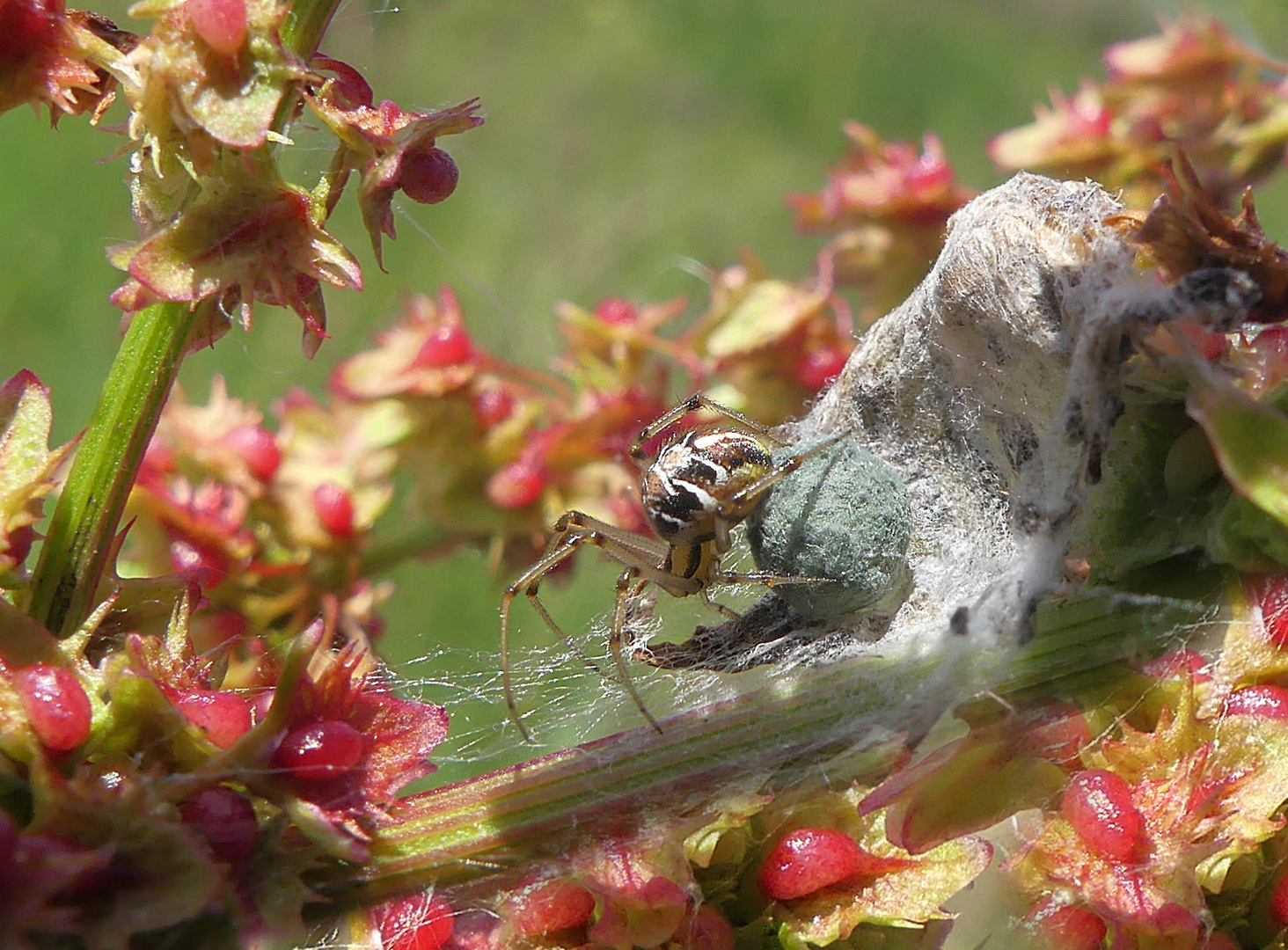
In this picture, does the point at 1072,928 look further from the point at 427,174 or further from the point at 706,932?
the point at 427,174

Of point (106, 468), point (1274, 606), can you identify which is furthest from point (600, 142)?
point (1274, 606)

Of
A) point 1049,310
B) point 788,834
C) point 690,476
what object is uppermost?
point 1049,310

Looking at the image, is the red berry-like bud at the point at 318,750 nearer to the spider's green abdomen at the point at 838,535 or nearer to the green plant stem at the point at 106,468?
the green plant stem at the point at 106,468

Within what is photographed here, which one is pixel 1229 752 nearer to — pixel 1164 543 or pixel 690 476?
pixel 1164 543

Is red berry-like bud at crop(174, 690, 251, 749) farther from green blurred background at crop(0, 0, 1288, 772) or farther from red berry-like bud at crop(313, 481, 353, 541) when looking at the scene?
green blurred background at crop(0, 0, 1288, 772)

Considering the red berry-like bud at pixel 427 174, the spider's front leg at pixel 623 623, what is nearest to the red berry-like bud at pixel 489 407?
the spider's front leg at pixel 623 623

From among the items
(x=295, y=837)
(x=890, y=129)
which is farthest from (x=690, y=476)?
(x=890, y=129)

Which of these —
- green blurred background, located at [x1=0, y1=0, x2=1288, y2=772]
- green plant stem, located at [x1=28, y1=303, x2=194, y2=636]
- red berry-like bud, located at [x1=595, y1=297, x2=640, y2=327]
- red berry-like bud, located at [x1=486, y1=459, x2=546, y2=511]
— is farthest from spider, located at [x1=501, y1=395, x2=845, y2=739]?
green blurred background, located at [x1=0, y1=0, x2=1288, y2=772]
